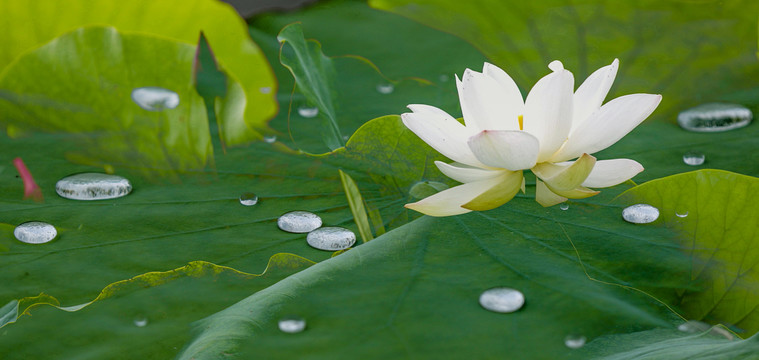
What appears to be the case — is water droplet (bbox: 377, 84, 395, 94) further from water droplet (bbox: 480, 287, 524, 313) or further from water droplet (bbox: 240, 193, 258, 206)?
water droplet (bbox: 480, 287, 524, 313)

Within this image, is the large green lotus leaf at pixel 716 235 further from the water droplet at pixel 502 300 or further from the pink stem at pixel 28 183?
the pink stem at pixel 28 183

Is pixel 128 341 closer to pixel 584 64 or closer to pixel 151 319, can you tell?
pixel 151 319

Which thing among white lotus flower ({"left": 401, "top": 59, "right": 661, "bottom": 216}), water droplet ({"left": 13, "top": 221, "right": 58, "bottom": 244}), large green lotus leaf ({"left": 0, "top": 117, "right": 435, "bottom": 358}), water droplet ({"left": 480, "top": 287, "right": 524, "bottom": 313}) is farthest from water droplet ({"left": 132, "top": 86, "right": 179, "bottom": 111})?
Result: water droplet ({"left": 480, "top": 287, "right": 524, "bottom": 313})

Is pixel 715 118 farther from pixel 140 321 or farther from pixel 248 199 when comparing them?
pixel 140 321

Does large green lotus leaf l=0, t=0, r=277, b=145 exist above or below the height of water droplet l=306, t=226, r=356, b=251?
above

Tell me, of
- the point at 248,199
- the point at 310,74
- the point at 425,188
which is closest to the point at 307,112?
the point at 310,74

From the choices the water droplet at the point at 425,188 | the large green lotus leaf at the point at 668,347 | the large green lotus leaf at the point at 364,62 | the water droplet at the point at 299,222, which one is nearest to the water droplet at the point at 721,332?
the large green lotus leaf at the point at 668,347

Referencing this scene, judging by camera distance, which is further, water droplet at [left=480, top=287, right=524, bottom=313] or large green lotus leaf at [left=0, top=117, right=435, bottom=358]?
large green lotus leaf at [left=0, top=117, right=435, bottom=358]
